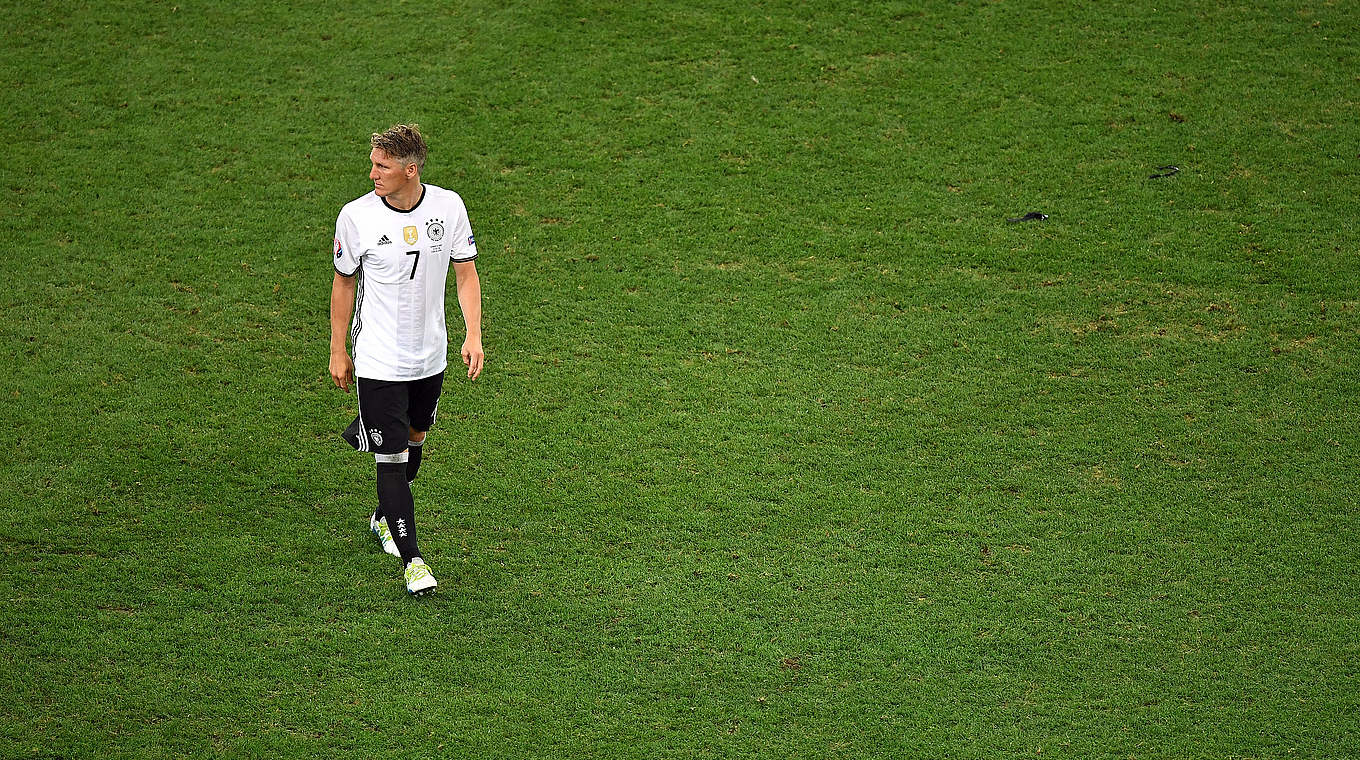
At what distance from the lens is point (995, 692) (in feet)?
13.1

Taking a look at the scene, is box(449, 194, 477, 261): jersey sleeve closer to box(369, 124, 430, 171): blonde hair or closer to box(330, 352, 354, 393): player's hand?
box(369, 124, 430, 171): blonde hair

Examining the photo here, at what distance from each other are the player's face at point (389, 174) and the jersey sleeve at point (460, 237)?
223 millimetres

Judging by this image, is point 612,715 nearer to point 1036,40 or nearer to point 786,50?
point 786,50

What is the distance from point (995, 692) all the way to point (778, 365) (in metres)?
2.19

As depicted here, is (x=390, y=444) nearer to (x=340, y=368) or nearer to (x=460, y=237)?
(x=340, y=368)

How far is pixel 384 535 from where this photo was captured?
4656mm

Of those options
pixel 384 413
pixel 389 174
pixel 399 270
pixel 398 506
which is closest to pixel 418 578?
pixel 398 506

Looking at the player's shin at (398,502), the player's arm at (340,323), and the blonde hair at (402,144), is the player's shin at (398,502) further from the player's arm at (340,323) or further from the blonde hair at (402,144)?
the blonde hair at (402,144)

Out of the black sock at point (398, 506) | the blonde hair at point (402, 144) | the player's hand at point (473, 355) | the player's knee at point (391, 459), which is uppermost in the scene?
the blonde hair at point (402, 144)

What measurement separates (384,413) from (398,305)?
0.43 m

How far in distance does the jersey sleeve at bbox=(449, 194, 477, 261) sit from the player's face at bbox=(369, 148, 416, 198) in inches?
8.8

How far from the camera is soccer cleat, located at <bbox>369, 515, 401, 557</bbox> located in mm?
4629

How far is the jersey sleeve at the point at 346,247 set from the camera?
416 centimetres

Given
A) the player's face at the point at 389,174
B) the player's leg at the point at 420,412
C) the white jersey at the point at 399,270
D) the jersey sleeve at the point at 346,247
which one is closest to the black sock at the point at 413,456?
the player's leg at the point at 420,412
